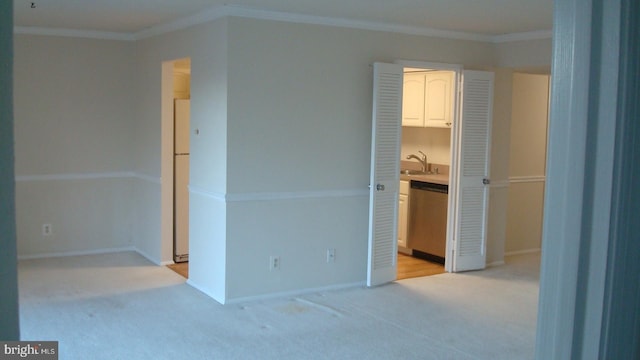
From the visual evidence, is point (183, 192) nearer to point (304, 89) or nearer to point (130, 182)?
point (130, 182)

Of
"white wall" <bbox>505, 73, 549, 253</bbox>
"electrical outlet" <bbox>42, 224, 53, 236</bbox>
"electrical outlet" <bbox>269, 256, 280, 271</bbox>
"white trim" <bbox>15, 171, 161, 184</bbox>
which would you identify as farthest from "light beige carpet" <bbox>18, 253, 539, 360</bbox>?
"white wall" <bbox>505, 73, 549, 253</bbox>

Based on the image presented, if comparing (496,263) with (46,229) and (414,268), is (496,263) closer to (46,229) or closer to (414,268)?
(414,268)

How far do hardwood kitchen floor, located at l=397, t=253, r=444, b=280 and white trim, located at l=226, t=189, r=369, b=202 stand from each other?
40.4 inches

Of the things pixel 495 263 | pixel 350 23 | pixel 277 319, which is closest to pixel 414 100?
pixel 350 23

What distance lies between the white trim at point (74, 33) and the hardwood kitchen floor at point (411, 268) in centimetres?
251

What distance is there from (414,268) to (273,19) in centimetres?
291

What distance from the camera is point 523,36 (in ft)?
19.7

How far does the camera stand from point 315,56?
16.9 feet

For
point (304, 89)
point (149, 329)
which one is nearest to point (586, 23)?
point (149, 329)

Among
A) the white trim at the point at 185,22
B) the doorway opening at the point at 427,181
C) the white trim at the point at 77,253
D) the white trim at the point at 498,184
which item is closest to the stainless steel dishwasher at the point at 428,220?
the doorway opening at the point at 427,181

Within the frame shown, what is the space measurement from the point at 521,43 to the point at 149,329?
435cm

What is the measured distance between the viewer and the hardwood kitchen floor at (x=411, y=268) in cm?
599

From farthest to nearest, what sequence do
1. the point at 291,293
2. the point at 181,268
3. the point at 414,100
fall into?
the point at 414,100 < the point at 181,268 < the point at 291,293

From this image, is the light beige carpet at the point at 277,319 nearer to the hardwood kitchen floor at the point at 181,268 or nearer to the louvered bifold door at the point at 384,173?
the hardwood kitchen floor at the point at 181,268
